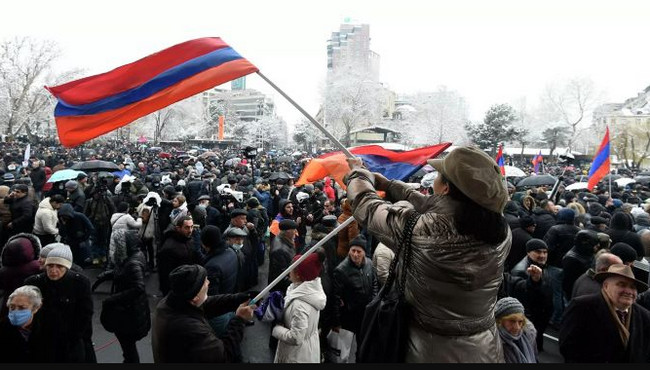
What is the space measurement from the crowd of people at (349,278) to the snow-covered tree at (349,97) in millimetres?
44554

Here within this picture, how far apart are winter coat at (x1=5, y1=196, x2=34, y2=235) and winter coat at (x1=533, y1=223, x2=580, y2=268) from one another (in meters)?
7.89

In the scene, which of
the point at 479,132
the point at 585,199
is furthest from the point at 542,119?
the point at 585,199

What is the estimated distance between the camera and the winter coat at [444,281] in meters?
1.74

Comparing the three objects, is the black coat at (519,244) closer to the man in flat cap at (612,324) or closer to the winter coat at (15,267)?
the man in flat cap at (612,324)

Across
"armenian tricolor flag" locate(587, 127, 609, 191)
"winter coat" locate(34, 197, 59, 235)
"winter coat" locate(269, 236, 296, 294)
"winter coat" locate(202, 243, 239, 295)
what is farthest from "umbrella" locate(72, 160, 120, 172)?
"armenian tricolor flag" locate(587, 127, 609, 191)

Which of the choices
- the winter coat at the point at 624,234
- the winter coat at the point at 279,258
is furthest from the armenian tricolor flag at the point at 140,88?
the winter coat at the point at 624,234

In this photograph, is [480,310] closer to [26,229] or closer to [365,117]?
[26,229]

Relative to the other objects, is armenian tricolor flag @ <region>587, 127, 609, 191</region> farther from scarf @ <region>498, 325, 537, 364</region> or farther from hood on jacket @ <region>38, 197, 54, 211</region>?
hood on jacket @ <region>38, 197, 54, 211</region>

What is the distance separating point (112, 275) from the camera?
4.57 metres

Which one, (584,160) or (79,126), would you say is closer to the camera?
(79,126)

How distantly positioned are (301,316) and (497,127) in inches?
1474

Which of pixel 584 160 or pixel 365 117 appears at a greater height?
pixel 365 117

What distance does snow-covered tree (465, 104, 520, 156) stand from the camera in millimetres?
37500

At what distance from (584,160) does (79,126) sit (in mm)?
50543
